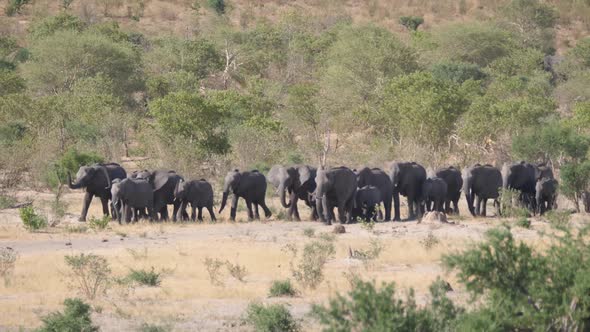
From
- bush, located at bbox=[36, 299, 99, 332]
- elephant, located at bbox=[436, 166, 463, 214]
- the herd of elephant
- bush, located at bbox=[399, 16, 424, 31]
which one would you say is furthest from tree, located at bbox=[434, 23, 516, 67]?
bush, located at bbox=[36, 299, 99, 332]

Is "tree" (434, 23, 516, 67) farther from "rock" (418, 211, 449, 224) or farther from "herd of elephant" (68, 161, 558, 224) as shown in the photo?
"rock" (418, 211, 449, 224)

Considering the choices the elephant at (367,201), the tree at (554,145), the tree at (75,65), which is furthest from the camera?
the tree at (75,65)

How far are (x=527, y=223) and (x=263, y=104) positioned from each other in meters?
25.4

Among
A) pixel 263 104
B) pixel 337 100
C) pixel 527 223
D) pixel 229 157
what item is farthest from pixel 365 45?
pixel 527 223

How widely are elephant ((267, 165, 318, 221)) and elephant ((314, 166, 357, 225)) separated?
1254 mm

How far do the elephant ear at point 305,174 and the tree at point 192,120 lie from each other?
1010cm

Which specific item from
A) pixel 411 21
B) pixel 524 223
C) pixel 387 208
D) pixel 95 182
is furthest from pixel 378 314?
pixel 411 21

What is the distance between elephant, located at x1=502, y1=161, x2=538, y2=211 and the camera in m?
31.2

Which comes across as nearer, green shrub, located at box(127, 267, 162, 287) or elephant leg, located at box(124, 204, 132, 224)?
green shrub, located at box(127, 267, 162, 287)

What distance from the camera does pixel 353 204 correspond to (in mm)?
28953

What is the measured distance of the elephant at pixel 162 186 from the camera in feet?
97.7

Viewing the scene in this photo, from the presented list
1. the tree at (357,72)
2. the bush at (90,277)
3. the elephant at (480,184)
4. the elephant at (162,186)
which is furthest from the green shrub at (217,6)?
the bush at (90,277)

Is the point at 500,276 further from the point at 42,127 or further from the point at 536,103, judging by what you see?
the point at 536,103

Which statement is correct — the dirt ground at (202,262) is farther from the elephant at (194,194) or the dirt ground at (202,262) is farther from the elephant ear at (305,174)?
the elephant ear at (305,174)
